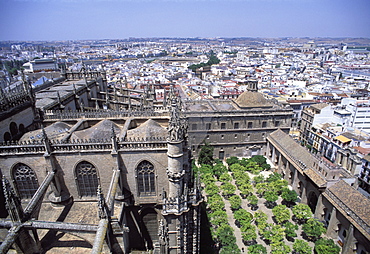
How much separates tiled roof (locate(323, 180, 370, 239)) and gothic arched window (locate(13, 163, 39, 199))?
30.9 metres

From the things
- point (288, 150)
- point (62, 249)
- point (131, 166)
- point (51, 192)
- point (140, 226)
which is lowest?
point (288, 150)

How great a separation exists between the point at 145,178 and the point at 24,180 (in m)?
9.65

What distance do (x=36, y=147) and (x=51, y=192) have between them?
13.2 ft

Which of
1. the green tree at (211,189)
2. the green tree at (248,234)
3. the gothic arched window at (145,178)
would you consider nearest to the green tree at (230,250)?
the green tree at (248,234)

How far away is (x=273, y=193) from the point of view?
35.0 m

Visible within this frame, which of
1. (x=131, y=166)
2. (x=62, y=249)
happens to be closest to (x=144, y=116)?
(x=131, y=166)

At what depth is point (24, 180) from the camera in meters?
19.7

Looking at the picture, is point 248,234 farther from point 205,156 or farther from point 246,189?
point 205,156

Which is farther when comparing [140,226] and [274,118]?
[274,118]

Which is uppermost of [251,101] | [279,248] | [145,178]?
[145,178]

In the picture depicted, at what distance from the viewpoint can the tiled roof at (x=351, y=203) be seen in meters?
25.1

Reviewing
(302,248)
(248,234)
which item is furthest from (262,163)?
(302,248)

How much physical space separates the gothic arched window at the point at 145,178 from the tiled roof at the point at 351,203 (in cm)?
2162

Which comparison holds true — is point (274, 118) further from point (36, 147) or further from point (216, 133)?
point (36, 147)
